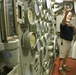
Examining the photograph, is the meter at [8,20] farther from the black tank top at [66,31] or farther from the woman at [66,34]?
the black tank top at [66,31]

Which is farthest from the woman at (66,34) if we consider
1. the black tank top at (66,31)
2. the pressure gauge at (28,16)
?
the pressure gauge at (28,16)

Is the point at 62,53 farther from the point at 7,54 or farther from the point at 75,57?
the point at 7,54

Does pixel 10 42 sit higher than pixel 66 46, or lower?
higher

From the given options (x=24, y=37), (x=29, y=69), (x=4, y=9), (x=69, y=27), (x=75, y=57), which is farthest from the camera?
(x=75, y=57)

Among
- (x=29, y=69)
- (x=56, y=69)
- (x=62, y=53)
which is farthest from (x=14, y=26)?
(x=56, y=69)

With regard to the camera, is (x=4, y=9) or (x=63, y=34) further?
(x=63, y=34)

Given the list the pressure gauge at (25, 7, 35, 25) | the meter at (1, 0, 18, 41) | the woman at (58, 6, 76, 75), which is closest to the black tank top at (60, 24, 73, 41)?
the woman at (58, 6, 76, 75)

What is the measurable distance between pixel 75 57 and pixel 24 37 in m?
4.04

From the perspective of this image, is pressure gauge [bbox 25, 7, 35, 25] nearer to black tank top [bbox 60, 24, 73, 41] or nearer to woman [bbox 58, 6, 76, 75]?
woman [bbox 58, 6, 76, 75]

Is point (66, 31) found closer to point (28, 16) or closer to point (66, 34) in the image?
point (66, 34)

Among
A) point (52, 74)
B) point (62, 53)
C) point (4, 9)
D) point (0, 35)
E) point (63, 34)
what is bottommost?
point (52, 74)

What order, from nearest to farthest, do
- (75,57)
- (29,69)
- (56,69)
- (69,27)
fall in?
(29,69) < (69,27) < (56,69) < (75,57)

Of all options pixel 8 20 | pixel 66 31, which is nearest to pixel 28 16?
pixel 8 20

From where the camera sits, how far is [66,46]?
142 inches
